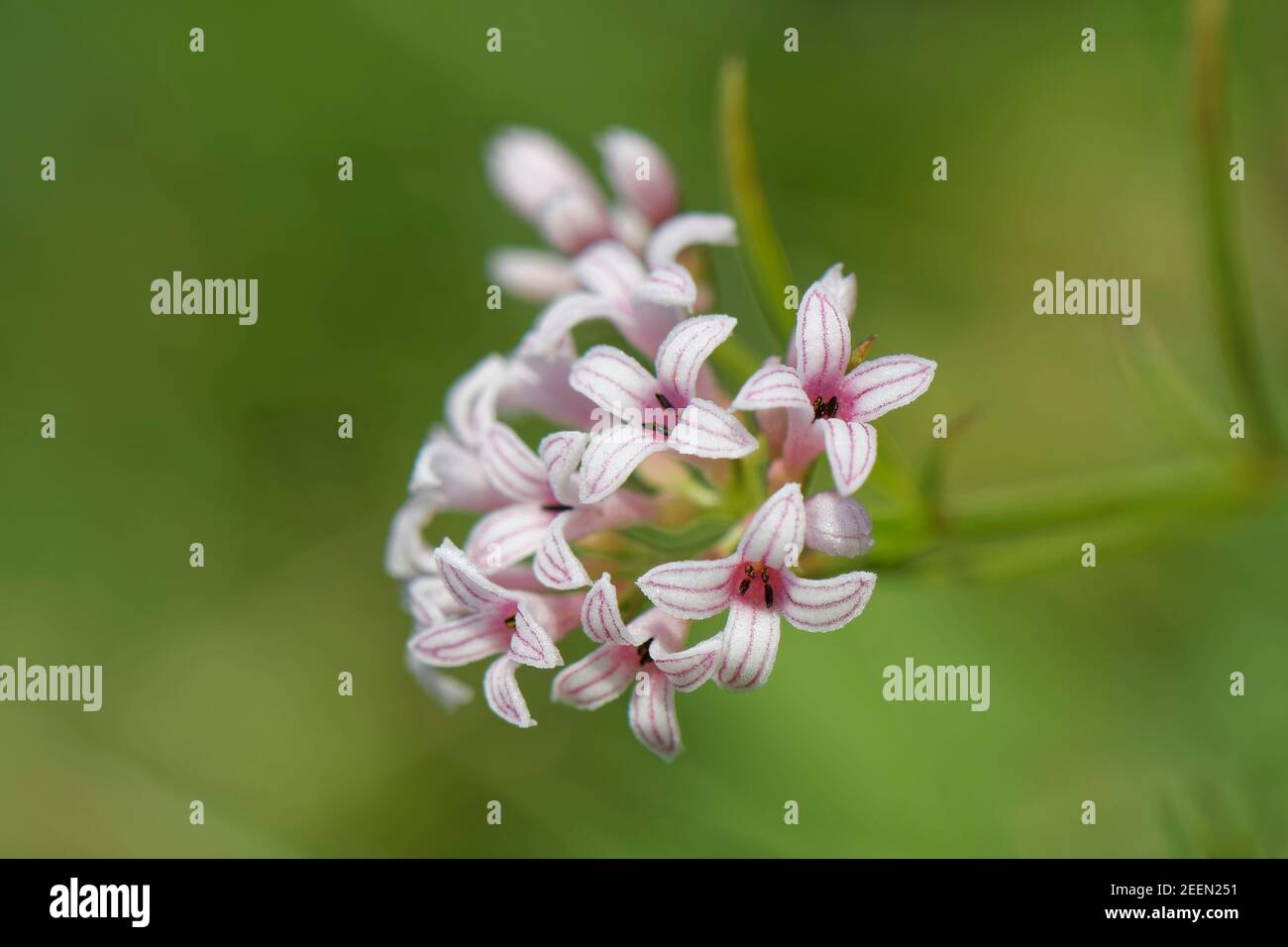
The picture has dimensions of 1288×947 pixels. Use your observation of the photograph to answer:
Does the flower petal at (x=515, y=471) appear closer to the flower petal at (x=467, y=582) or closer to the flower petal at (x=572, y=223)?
the flower petal at (x=467, y=582)

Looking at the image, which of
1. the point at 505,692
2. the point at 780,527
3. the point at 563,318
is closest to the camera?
the point at 780,527

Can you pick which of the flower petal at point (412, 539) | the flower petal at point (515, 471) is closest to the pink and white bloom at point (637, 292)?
the flower petal at point (515, 471)

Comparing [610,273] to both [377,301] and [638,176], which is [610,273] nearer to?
[638,176]

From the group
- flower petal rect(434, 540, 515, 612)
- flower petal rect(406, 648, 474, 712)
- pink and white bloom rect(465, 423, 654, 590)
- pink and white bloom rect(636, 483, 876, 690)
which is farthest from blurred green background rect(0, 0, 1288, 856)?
pink and white bloom rect(636, 483, 876, 690)

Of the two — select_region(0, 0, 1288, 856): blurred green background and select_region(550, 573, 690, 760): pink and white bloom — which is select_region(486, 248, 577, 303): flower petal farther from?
select_region(0, 0, 1288, 856): blurred green background

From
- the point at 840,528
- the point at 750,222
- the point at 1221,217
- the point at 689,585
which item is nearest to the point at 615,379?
the point at 689,585
